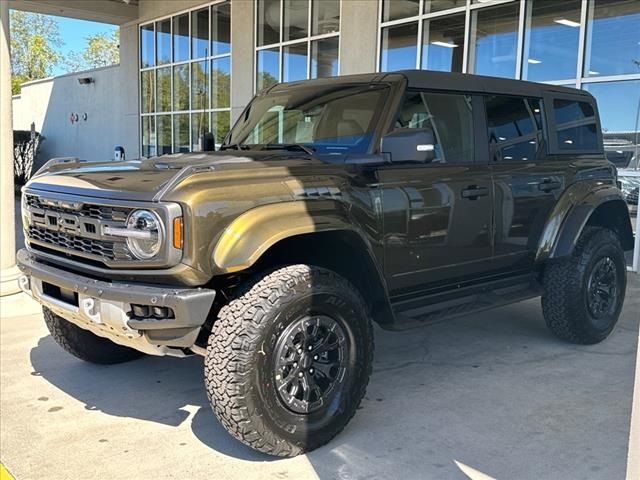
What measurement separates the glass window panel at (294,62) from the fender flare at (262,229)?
9.60 metres

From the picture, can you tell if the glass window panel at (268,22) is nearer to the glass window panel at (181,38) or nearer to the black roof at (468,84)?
→ the glass window panel at (181,38)

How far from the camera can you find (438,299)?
417 centimetres

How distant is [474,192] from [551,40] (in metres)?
5.35

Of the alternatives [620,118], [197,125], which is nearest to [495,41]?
[620,118]

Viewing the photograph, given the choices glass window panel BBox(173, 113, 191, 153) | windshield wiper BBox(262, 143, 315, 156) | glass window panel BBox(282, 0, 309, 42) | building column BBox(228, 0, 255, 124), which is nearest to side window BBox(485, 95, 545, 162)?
windshield wiper BBox(262, 143, 315, 156)

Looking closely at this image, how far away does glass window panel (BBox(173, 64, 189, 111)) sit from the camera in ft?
53.5

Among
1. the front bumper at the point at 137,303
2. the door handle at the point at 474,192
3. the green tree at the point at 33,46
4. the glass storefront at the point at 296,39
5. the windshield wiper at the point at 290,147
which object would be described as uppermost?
the green tree at the point at 33,46

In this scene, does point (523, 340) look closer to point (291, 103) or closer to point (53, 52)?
point (291, 103)

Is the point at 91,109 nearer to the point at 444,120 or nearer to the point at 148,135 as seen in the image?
the point at 148,135

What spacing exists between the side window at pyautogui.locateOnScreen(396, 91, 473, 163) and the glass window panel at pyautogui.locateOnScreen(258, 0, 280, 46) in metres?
9.35

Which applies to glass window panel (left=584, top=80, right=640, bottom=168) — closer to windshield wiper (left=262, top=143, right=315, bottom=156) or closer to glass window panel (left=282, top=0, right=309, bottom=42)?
windshield wiper (left=262, top=143, right=315, bottom=156)

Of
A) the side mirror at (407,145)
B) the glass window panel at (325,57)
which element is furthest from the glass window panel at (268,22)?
the side mirror at (407,145)

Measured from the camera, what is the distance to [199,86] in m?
15.7

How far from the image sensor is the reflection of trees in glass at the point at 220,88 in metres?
14.5
